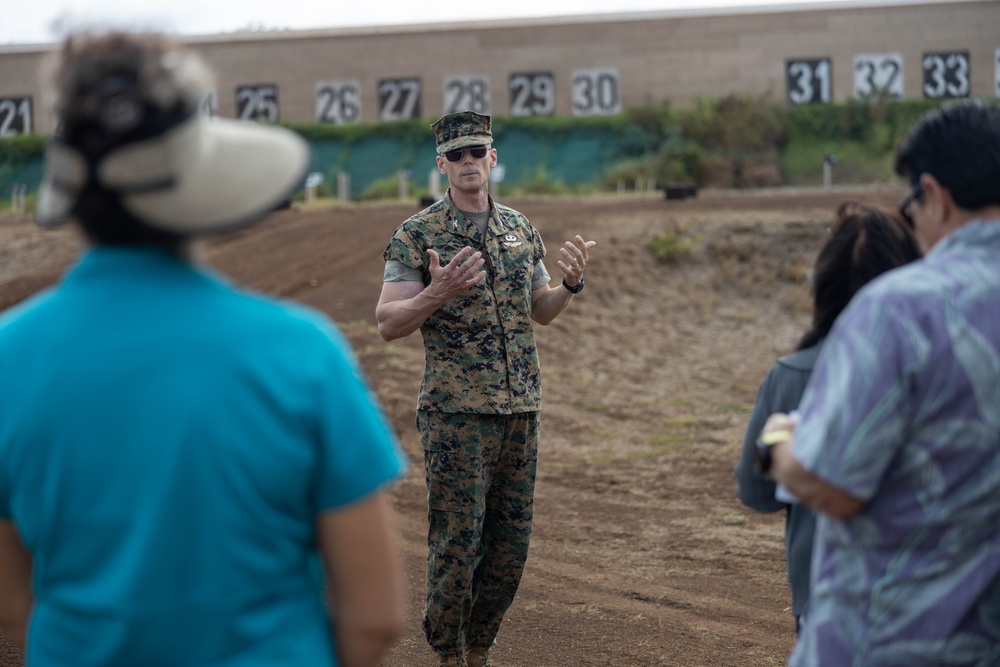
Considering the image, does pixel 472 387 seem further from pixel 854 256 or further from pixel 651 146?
pixel 651 146

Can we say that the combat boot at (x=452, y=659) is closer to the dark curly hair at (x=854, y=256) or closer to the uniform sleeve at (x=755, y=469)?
the uniform sleeve at (x=755, y=469)

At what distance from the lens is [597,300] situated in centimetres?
1856

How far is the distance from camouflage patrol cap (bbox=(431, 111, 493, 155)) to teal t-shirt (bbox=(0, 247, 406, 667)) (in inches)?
127

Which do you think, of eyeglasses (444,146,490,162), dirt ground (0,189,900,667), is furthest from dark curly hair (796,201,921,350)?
dirt ground (0,189,900,667)

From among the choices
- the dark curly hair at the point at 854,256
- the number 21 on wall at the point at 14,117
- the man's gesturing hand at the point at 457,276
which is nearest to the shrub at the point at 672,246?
the man's gesturing hand at the point at 457,276

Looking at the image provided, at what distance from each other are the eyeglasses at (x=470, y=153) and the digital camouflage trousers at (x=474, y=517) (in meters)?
1.10

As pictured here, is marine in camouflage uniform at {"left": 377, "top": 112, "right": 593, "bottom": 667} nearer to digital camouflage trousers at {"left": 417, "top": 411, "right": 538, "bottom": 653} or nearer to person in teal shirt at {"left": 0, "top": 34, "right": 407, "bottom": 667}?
digital camouflage trousers at {"left": 417, "top": 411, "right": 538, "bottom": 653}

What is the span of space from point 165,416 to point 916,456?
1.46 meters

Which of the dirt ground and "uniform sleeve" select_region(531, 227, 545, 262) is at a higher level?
"uniform sleeve" select_region(531, 227, 545, 262)

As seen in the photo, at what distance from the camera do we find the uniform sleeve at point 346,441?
1.99 m

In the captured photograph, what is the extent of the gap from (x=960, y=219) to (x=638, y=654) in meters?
3.67

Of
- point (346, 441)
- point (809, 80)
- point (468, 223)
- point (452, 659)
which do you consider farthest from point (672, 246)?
point (809, 80)

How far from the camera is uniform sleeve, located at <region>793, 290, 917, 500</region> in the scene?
Result: 7.79ft

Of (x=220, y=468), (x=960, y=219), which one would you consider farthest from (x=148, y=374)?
(x=960, y=219)
